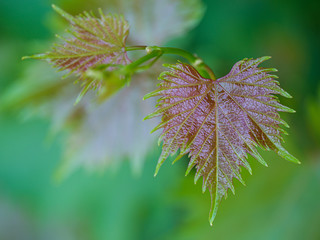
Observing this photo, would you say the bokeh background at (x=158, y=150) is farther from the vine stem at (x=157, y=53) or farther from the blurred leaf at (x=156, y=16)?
the vine stem at (x=157, y=53)

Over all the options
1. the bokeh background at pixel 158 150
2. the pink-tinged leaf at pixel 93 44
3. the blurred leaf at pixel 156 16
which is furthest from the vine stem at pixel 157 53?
the bokeh background at pixel 158 150

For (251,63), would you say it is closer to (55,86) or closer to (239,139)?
(239,139)

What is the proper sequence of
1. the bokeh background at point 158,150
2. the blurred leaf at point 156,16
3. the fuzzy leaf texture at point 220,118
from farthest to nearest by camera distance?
the bokeh background at point 158,150, the blurred leaf at point 156,16, the fuzzy leaf texture at point 220,118

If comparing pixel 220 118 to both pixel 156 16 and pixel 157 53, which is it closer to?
pixel 157 53

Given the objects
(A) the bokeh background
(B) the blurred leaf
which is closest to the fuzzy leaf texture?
(B) the blurred leaf

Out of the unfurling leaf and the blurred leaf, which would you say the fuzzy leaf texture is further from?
the blurred leaf

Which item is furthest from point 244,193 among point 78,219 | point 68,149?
point 78,219

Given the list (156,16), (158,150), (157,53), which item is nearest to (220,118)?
(157,53)
